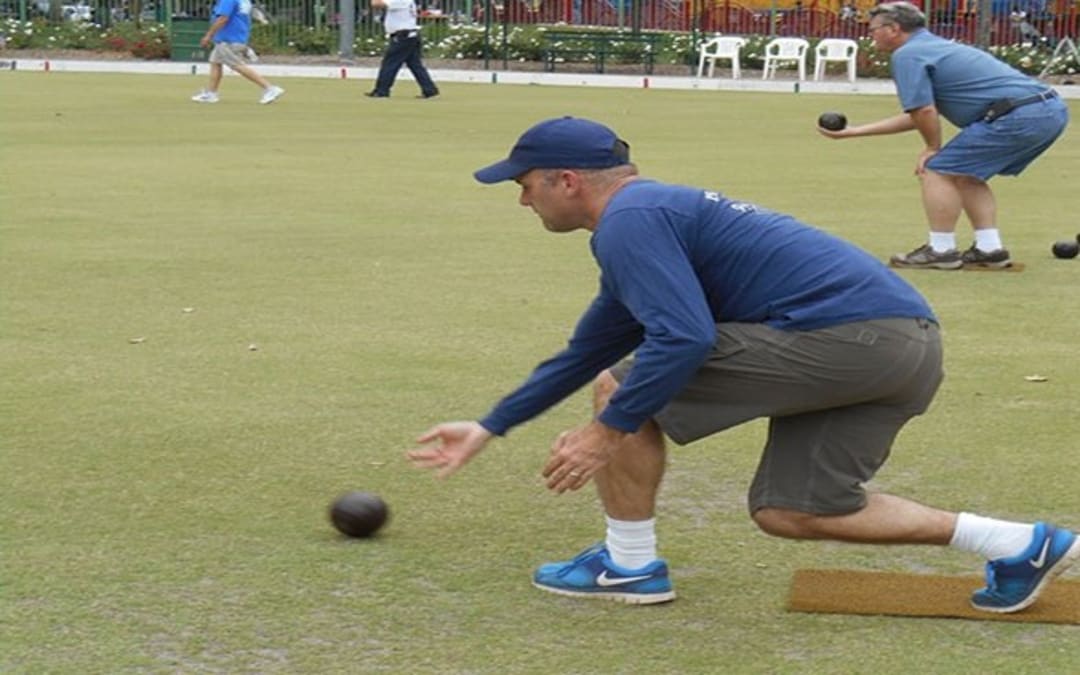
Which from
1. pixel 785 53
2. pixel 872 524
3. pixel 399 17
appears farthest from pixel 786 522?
pixel 785 53

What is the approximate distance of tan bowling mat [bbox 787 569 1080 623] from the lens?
18.1 ft

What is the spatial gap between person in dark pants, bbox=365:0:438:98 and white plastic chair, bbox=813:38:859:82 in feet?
35.6

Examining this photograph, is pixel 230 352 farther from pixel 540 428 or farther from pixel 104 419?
pixel 540 428

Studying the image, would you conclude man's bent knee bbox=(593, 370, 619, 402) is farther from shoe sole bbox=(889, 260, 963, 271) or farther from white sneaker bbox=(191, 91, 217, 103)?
white sneaker bbox=(191, 91, 217, 103)

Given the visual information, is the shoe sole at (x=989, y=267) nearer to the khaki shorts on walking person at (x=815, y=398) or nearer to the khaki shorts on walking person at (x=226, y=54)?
the khaki shorts on walking person at (x=815, y=398)

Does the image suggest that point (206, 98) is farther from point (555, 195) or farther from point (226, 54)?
point (555, 195)

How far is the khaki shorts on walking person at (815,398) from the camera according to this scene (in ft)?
17.0

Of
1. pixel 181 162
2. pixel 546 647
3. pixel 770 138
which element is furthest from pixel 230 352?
pixel 770 138

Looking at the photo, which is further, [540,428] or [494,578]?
[540,428]

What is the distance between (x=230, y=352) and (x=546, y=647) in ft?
15.0

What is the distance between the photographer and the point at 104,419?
8.04 meters

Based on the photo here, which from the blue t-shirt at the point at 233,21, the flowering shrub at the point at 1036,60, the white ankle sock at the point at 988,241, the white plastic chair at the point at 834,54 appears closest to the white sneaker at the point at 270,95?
the blue t-shirt at the point at 233,21

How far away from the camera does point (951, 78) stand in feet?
39.5

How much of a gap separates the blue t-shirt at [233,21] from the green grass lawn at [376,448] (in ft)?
39.5
